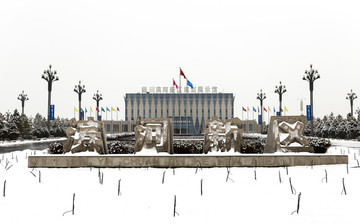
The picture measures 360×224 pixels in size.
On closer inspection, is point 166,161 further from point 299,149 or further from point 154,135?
point 299,149

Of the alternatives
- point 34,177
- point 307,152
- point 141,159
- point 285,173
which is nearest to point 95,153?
point 141,159

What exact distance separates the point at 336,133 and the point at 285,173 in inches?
1554

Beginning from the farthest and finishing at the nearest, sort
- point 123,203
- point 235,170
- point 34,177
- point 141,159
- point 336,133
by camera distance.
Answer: point 336,133 < point 141,159 < point 235,170 < point 34,177 < point 123,203

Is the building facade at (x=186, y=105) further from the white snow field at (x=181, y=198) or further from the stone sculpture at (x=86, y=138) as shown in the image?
the white snow field at (x=181, y=198)

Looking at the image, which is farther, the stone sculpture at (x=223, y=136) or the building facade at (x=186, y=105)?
the building facade at (x=186, y=105)

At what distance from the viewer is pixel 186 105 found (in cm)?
8712

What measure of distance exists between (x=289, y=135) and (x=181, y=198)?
21.6 ft

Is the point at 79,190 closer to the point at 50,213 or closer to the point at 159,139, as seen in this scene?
the point at 50,213

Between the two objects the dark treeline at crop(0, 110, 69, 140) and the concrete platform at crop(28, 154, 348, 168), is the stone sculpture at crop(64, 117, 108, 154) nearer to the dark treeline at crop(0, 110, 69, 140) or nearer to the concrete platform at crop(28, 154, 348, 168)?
the concrete platform at crop(28, 154, 348, 168)

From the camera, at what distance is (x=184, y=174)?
9086 millimetres

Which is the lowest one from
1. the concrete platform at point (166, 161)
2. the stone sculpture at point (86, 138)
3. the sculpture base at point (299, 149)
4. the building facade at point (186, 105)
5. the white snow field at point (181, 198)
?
the white snow field at point (181, 198)

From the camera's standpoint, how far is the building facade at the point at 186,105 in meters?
86.8

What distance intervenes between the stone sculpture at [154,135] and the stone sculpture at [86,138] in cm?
135

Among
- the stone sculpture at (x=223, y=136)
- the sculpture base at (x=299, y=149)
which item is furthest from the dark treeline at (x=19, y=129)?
the sculpture base at (x=299, y=149)
